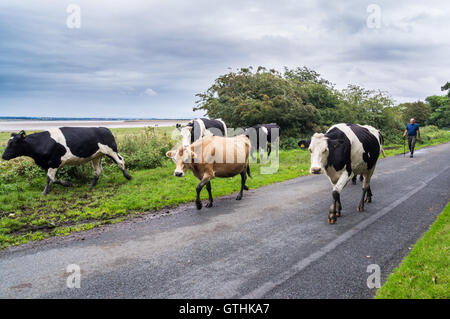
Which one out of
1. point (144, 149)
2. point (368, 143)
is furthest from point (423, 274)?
point (144, 149)

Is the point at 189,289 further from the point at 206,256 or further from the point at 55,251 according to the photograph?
the point at 55,251

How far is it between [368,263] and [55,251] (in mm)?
5334

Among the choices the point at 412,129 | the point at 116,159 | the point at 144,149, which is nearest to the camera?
the point at 116,159

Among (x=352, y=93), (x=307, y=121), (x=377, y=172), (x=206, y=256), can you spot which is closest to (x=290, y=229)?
(x=206, y=256)

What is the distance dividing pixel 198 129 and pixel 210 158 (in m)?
4.18

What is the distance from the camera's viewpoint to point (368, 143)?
286 inches

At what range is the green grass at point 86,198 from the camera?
645 cm

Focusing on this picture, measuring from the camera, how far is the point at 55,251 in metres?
5.13

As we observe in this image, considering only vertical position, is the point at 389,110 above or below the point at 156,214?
above

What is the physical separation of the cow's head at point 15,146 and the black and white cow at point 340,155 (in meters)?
8.59

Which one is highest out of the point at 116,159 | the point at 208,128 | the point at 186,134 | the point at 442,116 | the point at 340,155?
the point at 442,116

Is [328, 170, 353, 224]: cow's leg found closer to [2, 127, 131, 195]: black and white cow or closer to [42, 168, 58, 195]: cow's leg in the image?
[2, 127, 131, 195]: black and white cow

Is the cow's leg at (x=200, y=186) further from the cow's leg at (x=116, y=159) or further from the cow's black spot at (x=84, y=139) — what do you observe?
the cow's black spot at (x=84, y=139)

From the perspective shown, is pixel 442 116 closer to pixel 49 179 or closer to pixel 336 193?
pixel 336 193
